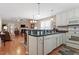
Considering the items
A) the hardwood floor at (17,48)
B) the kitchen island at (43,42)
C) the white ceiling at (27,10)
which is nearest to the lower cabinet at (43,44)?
the kitchen island at (43,42)

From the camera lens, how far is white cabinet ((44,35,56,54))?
2133mm

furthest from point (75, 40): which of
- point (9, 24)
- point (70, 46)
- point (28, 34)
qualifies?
point (9, 24)

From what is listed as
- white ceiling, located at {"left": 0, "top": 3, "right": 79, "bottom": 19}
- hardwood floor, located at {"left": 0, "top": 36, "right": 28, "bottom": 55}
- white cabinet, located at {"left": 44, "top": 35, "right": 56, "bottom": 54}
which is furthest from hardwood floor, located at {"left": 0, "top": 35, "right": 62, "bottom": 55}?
white ceiling, located at {"left": 0, "top": 3, "right": 79, "bottom": 19}

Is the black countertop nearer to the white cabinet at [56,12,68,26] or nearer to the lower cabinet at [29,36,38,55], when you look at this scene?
the lower cabinet at [29,36,38,55]

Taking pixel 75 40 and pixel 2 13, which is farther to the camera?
pixel 75 40

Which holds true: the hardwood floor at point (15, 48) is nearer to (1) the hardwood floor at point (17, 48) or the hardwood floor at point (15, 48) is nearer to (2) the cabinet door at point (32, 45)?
(1) the hardwood floor at point (17, 48)

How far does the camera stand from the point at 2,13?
1.88 meters

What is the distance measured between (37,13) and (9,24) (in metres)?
0.65

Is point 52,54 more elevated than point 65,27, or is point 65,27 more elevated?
point 65,27

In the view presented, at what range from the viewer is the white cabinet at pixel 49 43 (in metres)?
2.13

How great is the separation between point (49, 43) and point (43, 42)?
0.53ft

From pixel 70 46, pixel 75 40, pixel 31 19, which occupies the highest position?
pixel 31 19

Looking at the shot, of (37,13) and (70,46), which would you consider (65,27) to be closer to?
(70,46)

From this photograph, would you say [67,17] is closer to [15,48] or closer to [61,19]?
[61,19]
